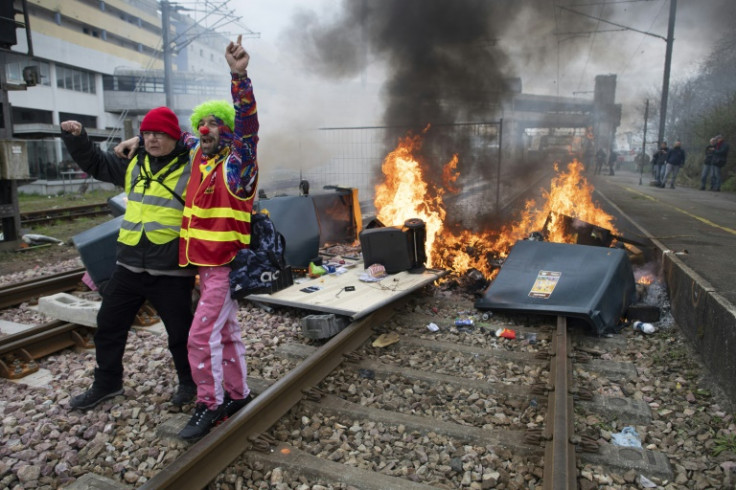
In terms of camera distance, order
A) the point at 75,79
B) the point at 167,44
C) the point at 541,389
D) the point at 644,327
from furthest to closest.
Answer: the point at 75,79, the point at 167,44, the point at 644,327, the point at 541,389

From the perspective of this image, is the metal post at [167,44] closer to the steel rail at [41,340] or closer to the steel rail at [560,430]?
the steel rail at [41,340]

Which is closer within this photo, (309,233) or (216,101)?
(216,101)

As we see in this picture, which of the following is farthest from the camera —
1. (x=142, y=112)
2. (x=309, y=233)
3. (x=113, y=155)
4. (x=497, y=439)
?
(x=142, y=112)

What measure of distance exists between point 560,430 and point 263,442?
5.94ft

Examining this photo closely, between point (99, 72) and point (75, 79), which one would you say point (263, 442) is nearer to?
point (75, 79)

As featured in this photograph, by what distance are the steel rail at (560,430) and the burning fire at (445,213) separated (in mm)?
2877

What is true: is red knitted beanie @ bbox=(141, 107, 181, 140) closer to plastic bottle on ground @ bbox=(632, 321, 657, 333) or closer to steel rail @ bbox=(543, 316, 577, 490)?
steel rail @ bbox=(543, 316, 577, 490)

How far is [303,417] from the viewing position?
346cm

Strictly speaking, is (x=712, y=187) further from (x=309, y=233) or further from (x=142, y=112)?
(x=142, y=112)

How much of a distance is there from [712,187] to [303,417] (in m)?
19.4

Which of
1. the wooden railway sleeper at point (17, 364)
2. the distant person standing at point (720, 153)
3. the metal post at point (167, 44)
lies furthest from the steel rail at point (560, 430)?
the metal post at point (167, 44)

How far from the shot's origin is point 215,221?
3.10 meters

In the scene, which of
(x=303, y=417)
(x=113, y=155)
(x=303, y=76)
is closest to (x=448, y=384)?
(x=303, y=417)

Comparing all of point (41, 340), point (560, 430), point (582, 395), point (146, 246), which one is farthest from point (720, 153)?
point (41, 340)
